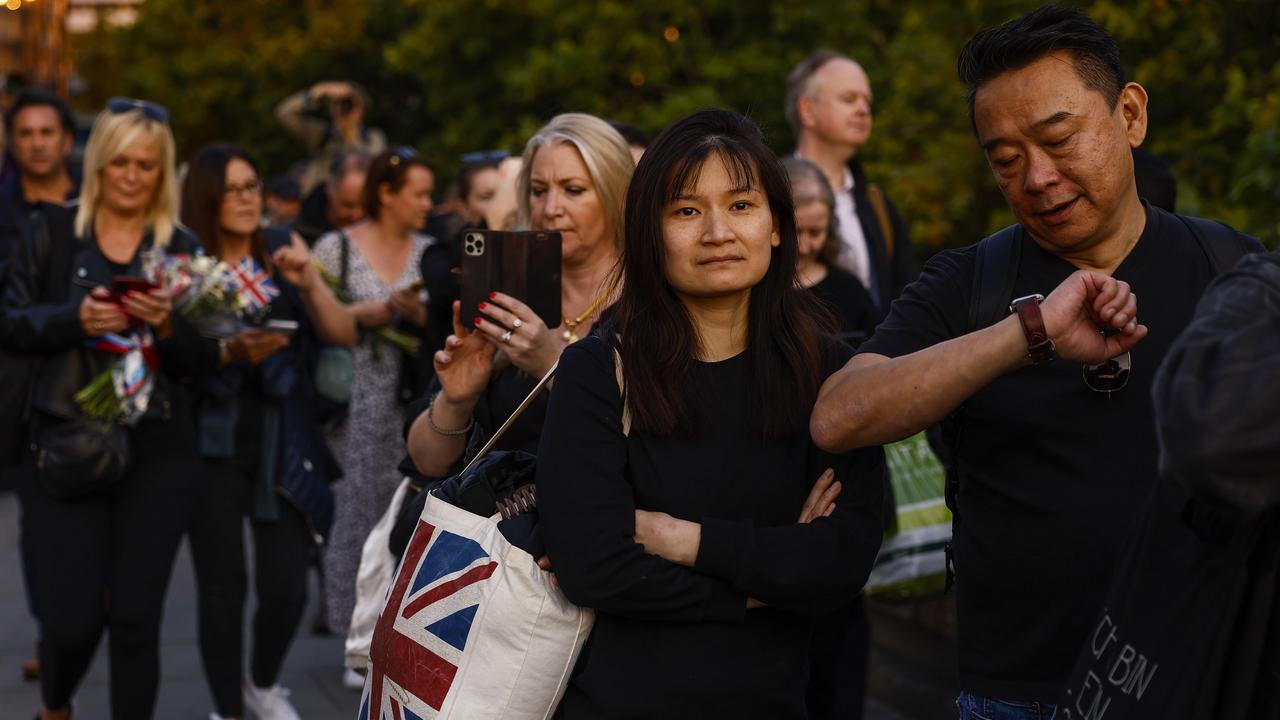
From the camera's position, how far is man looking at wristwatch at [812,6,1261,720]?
272 cm

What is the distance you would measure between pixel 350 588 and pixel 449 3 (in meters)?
16.7

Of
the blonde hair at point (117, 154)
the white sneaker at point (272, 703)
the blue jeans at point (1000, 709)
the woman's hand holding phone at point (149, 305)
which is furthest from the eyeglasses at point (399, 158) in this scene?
the blue jeans at point (1000, 709)

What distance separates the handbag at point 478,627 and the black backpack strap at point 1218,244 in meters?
1.33

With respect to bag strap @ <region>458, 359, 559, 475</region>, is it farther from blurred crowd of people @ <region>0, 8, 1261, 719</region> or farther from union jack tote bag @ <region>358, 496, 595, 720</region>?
union jack tote bag @ <region>358, 496, 595, 720</region>

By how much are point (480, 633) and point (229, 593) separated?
142 inches

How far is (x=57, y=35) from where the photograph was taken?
41312 millimetres

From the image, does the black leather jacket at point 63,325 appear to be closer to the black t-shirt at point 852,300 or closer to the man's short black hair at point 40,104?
the man's short black hair at point 40,104

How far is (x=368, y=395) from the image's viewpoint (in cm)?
775

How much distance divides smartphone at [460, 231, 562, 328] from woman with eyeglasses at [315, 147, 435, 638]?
372 cm

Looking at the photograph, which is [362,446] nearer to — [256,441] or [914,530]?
[256,441]

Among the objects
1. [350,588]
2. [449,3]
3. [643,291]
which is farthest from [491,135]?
[643,291]

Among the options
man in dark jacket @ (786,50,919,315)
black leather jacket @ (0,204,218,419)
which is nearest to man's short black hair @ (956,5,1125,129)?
man in dark jacket @ (786,50,919,315)

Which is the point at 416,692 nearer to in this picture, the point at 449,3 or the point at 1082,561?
the point at 1082,561

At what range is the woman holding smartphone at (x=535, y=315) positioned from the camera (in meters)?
3.81
